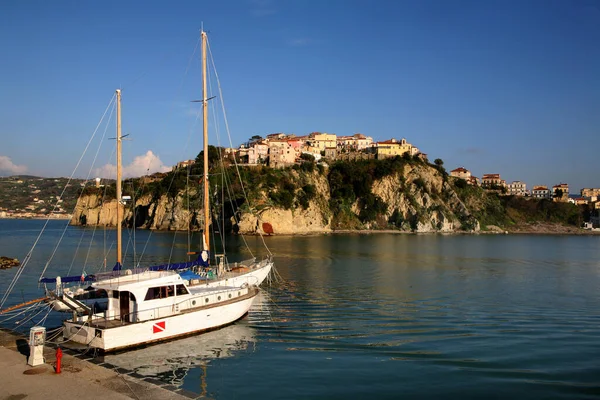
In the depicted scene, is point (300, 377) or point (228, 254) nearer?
point (300, 377)

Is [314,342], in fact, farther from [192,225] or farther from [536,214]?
[536,214]

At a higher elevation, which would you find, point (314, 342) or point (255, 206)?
point (255, 206)

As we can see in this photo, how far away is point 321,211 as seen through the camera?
370 ft

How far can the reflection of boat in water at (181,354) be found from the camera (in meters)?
15.7

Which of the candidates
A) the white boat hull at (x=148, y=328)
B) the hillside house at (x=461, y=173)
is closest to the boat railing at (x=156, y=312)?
the white boat hull at (x=148, y=328)

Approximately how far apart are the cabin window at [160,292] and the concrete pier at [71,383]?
13.4ft

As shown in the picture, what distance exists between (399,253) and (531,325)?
1568 inches

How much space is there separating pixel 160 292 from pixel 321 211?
3708 inches

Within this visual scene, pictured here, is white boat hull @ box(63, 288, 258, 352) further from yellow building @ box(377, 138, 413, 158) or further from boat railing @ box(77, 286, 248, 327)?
yellow building @ box(377, 138, 413, 158)

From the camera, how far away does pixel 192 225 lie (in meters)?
105

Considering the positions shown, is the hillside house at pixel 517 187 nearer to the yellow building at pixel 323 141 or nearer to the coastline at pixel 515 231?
the coastline at pixel 515 231

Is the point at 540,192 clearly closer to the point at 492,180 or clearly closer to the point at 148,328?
the point at 492,180

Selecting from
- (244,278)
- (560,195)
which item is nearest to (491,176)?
(560,195)

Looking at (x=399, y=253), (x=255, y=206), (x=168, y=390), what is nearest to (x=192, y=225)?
(x=255, y=206)
